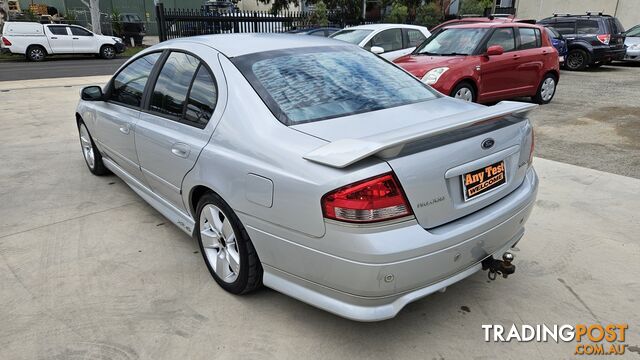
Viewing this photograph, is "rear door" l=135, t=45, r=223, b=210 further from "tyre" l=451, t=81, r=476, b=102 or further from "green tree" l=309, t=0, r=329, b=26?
"green tree" l=309, t=0, r=329, b=26

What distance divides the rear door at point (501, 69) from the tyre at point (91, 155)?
6.01m

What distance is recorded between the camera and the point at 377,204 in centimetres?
205

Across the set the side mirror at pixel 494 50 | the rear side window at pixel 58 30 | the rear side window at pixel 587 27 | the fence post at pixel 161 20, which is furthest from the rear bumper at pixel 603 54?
the rear side window at pixel 58 30

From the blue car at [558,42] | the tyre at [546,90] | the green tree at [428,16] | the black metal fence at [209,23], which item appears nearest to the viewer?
the tyre at [546,90]

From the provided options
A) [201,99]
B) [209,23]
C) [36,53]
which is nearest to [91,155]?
[201,99]

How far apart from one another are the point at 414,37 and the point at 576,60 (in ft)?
26.4

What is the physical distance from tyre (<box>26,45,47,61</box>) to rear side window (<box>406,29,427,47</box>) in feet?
54.2

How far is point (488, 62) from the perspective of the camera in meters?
7.88

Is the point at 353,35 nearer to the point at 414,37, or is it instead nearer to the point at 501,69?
the point at 414,37

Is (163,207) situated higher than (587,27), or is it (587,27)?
(587,27)

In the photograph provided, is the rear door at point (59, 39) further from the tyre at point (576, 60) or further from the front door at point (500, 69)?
the tyre at point (576, 60)

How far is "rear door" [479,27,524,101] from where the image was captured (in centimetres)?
791

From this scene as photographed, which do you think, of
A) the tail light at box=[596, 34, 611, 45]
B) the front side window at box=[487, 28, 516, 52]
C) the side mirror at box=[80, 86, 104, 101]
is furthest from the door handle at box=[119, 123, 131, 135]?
the tail light at box=[596, 34, 611, 45]

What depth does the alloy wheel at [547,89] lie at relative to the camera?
916cm
